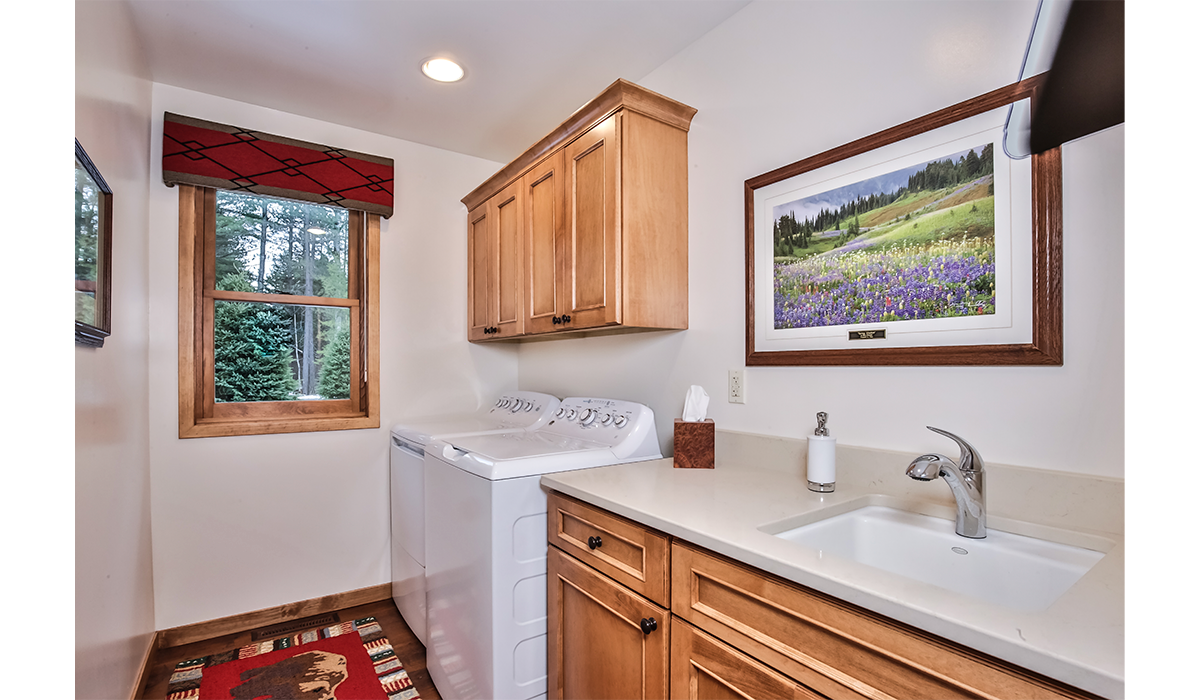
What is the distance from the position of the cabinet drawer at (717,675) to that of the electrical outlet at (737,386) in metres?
0.84

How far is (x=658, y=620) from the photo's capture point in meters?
1.22

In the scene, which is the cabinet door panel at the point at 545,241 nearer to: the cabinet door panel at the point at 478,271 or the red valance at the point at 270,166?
the cabinet door panel at the point at 478,271

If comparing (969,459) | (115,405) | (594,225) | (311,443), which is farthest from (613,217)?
(311,443)

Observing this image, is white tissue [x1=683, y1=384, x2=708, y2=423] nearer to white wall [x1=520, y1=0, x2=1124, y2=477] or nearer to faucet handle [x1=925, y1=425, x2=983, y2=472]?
white wall [x1=520, y1=0, x2=1124, y2=477]

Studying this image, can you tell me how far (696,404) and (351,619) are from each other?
1966 mm

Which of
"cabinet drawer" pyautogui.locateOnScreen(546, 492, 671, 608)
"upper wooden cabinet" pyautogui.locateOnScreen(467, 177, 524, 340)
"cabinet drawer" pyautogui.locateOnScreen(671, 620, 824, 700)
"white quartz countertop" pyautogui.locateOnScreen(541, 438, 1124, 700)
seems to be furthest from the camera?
"upper wooden cabinet" pyautogui.locateOnScreen(467, 177, 524, 340)

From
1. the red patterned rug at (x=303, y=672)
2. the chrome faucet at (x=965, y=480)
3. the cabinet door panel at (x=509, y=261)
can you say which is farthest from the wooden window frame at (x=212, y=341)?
the chrome faucet at (x=965, y=480)

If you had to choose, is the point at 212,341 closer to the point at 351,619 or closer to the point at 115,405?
the point at 115,405

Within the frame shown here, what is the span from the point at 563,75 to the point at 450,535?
1829 mm

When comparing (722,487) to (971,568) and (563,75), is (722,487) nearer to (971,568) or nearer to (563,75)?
(971,568)

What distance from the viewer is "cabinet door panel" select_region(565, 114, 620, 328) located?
1900 mm

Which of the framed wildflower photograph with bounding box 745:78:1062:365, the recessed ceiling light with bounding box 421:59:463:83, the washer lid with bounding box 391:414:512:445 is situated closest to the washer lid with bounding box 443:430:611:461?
the washer lid with bounding box 391:414:512:445

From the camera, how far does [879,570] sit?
2.97 feet

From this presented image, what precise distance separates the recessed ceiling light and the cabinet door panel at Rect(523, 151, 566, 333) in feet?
1.57
